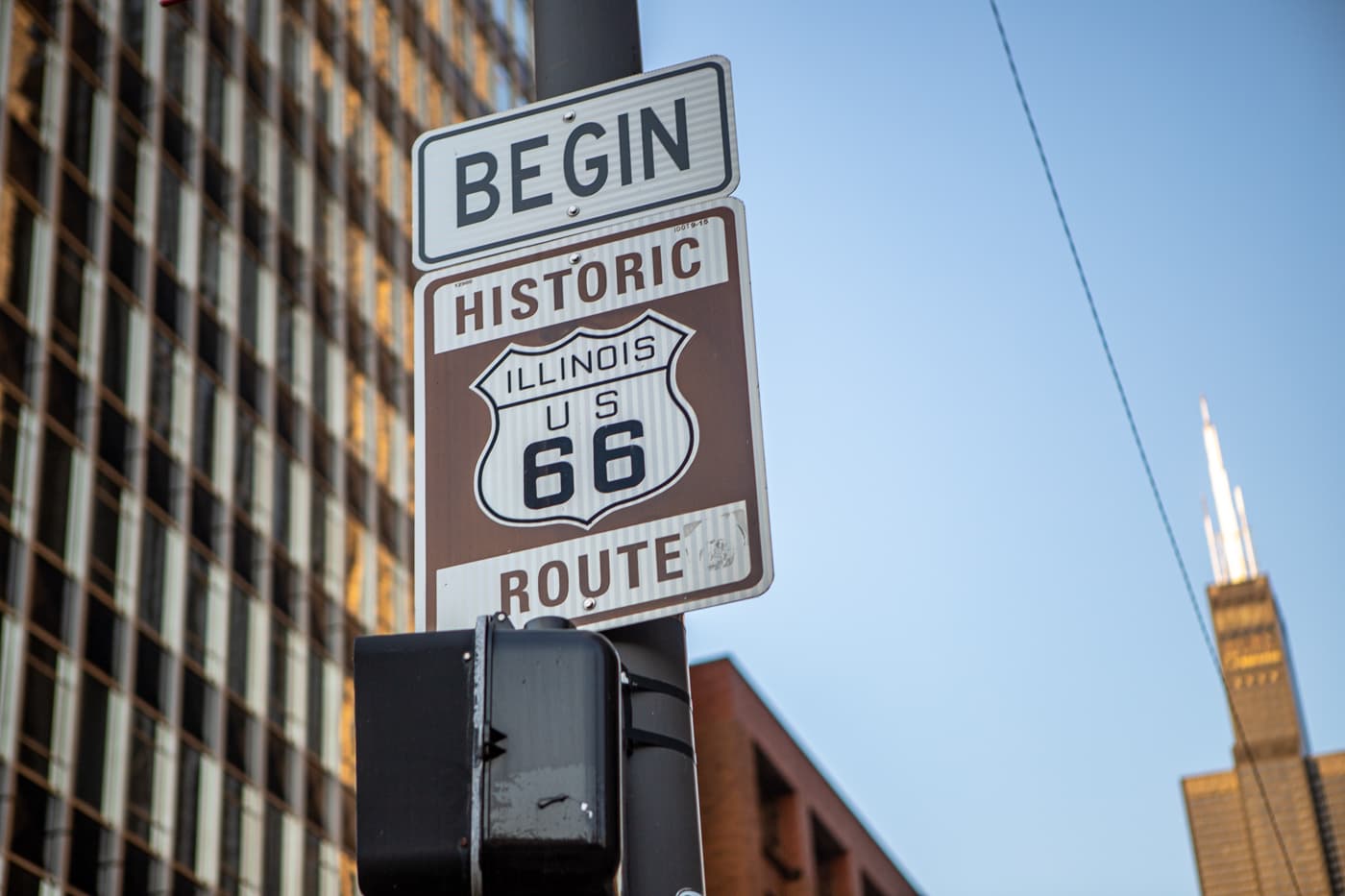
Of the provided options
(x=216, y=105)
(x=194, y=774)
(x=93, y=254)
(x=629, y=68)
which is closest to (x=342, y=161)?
(x=216, y=105)

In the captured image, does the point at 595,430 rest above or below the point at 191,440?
below

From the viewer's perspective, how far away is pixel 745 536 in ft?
13.4

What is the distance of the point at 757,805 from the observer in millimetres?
43812

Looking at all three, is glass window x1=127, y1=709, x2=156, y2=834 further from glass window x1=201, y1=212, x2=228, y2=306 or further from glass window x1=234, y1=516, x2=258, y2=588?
glass window x1=201, y1=212, x2=228, y2=306

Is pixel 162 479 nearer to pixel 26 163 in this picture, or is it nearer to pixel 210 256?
pixel 26 163

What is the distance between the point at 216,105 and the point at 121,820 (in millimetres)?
17990

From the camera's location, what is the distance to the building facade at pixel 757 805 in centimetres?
4250

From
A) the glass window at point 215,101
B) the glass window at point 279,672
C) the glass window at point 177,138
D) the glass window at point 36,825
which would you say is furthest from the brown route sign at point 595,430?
the glass window at point 215,101

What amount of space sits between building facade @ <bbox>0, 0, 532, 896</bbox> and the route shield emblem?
30.7 meters

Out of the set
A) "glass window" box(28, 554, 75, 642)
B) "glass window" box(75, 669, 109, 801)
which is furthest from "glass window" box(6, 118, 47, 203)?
"glass window" box(75, 669, 109, 801)

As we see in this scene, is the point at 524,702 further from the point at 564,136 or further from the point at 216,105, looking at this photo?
the point at 216,105

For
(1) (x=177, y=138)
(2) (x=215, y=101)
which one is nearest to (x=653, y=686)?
(1) (x=177, y=138)

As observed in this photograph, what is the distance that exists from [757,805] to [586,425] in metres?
40.4

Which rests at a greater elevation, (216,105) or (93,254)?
A: (216,105)
